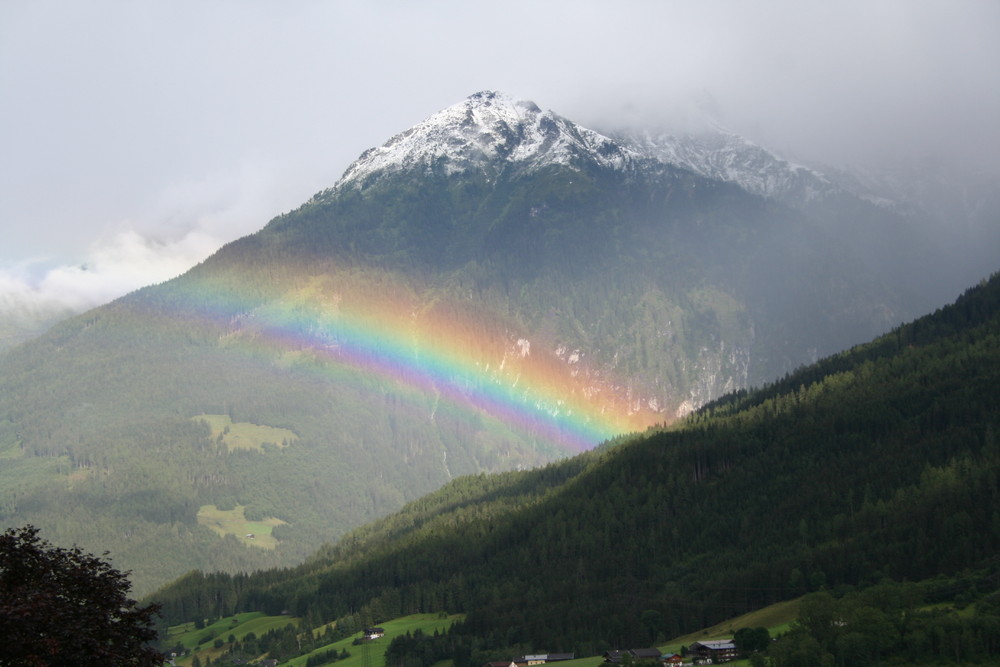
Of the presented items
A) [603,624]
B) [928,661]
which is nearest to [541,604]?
[603,624]

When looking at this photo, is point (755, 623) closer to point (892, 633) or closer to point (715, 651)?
point (715, 651)

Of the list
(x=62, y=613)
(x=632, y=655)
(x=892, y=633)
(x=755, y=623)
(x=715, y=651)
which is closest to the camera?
(x=62, y=613)

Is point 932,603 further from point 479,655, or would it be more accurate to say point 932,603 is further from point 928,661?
point 479,655

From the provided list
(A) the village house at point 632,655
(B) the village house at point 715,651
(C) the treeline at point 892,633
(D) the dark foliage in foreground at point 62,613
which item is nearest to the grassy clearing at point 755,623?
(A) the village house at point 632,655

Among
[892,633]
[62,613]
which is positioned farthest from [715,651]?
[62,613]

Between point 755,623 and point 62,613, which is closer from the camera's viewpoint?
point 62,613

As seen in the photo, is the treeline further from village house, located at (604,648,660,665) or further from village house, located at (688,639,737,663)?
village house, located at (604,648,660,665)

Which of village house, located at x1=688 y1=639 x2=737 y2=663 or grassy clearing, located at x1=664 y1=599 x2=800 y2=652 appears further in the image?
grassy clearing, located at x1=664 y1=599 x2=800 y2=652

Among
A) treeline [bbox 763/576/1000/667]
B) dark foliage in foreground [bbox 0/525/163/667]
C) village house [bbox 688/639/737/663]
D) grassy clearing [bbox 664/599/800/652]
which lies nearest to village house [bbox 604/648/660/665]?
grassy clearing [bbox 664/599/800/652]

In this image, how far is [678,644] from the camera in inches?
6240

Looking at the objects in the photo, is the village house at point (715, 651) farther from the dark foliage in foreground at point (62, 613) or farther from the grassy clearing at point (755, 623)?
the dark foliage in foreground at point (62, 613)

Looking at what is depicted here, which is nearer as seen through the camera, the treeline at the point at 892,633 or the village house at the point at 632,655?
the treeline at the point at 892,633

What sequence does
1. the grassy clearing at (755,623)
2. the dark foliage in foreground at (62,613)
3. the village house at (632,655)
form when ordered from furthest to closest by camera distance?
1. the grassy clearing at (755,623)
2. the village house at (632,655)
3. the dark foliage in foreground at (62,613)

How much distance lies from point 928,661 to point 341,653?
103m
